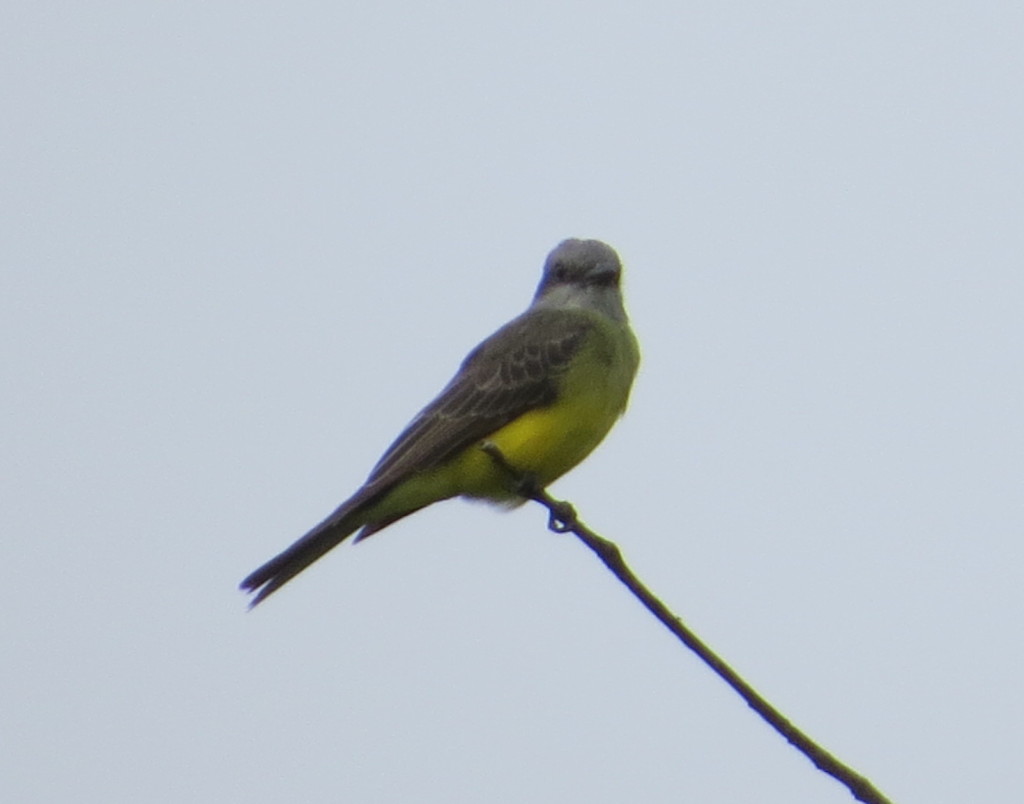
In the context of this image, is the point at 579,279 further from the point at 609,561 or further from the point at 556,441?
the point at 609,561

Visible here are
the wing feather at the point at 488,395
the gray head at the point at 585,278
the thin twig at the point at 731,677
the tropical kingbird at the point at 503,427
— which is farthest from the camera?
the gray head at the point at 585,278

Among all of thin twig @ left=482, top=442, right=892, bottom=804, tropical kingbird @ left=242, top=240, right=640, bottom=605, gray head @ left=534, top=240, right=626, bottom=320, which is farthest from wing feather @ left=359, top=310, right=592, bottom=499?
thin twig @ left=482, top=442, right=892, bottom=804

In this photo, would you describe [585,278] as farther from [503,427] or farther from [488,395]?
[503,427]

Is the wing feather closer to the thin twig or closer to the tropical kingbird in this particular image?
the tropical kingbird

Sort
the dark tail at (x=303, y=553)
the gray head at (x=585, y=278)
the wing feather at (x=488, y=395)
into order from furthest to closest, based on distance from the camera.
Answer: the gray head at (x=585, y=278) → the wing feather at (x=488, y=395) → the dark tail at (x=303, y=553)

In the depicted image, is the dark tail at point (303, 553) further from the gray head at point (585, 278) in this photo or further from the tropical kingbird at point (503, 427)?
the gray head at point (585, 278)

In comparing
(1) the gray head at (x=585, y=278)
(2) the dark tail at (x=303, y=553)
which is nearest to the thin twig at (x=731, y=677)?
(2) the dark tail at (x=303, y=553)

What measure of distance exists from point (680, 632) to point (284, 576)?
3.65m

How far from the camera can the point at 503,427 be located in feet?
26.5

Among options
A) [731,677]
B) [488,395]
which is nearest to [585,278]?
[488,395]

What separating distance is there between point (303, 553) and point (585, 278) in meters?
2.97

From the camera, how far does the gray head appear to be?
9.52m

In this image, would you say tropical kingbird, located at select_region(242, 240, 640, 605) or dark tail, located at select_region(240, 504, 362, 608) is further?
tropical kingbird, located at select_region(242, 240, 640, 605)

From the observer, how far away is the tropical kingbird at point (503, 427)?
25.9 feet
